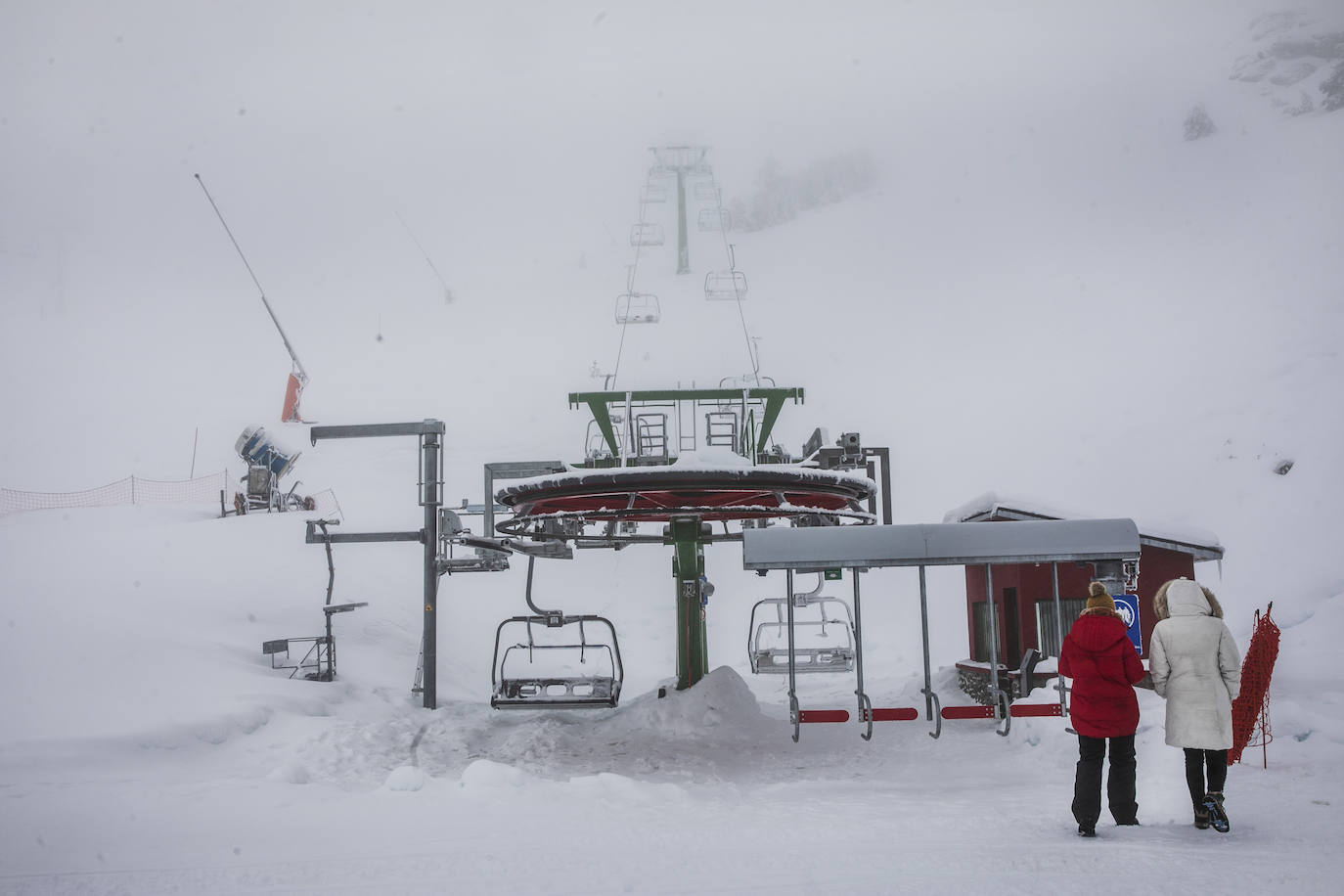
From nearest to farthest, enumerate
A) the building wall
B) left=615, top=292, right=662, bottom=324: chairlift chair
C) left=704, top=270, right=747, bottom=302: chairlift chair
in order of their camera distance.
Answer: the building wall → left=615, top=292, right=662, bottom=324: chairlift chair → left=704, top=270, right=747, bottom=302: chairlift chair

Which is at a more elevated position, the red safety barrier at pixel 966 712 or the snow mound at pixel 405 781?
the red safety barrier at pixel 966 712

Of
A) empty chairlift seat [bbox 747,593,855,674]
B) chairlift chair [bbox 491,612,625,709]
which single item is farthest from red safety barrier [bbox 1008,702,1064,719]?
chairlift chair [bbox 491,612,625,709]

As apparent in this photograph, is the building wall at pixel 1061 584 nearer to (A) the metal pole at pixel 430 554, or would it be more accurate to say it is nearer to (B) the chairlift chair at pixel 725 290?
(A) the metal pole at pixel 430 554

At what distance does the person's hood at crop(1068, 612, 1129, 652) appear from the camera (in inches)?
226

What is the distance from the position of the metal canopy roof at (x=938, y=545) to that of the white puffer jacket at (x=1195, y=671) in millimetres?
975

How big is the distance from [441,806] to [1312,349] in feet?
122

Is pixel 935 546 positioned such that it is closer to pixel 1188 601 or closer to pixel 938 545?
pixel 938 545

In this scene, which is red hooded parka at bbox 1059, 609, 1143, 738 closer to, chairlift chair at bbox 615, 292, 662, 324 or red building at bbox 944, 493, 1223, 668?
red building at bbox 944, 493, 1223, 668

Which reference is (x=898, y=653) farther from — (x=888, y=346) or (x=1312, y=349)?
(x=888, y=346)

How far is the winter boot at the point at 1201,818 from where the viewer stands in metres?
5.90

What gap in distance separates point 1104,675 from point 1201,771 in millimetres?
902

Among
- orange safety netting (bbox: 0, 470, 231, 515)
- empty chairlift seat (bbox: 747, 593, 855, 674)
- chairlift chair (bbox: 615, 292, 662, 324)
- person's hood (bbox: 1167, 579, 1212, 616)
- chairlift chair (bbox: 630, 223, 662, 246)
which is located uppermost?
chairlift chair (bbox: 630, 223, 662, 246)

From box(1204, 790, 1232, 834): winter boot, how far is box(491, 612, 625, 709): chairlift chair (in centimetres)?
659

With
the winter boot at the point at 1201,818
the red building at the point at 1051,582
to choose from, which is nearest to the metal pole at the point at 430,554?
the red building at the point at 1051,582
